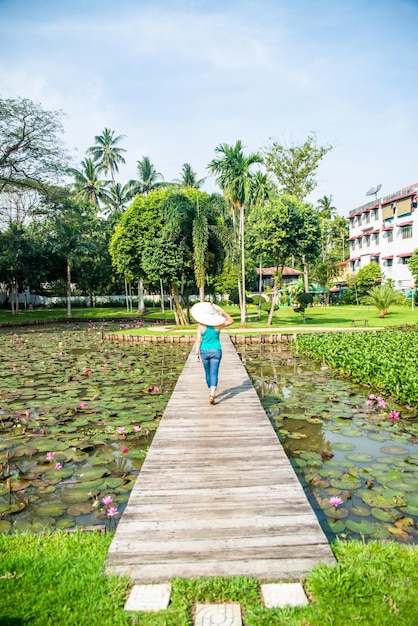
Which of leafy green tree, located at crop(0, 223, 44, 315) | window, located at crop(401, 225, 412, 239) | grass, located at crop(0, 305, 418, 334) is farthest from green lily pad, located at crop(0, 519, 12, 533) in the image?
window, located at crop(401, 225, 412, 239)

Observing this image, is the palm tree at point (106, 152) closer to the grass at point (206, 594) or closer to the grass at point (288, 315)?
the grass at point (288, 315)

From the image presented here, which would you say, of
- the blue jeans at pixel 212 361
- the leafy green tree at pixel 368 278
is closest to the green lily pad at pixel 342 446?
the blue jeans at pixel 212 361

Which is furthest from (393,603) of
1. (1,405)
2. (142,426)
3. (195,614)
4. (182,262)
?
(182,262)

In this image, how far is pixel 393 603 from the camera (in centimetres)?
252

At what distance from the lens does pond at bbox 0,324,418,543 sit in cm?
420

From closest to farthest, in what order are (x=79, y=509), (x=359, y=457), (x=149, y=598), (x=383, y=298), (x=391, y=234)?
(x=149, y=598), (x=79, y=509), (x=359, y=457), (x=383, y=298), (x=391, y=234)

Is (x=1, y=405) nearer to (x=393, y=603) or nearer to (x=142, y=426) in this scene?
(x=142, y=426)

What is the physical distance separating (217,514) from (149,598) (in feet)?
3.06

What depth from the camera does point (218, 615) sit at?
2.43m

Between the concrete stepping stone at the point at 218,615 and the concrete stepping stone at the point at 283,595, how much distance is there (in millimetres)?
204

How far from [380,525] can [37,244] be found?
115ft

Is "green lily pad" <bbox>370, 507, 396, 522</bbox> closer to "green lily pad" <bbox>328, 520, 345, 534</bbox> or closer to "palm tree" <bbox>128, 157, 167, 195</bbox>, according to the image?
"green lily pad" <bbox>328, 520, 345, 534</bbox>

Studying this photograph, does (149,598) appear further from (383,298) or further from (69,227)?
(69,227)

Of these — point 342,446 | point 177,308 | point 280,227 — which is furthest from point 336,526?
point 177,308
